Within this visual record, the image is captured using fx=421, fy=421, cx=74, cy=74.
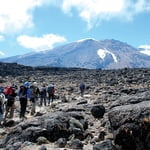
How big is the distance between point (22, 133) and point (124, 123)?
5.12 m

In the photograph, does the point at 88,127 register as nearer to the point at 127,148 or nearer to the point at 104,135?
the point at 104,135

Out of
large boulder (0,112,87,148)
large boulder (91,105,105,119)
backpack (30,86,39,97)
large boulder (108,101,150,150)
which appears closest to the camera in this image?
large boulder (108,101,150,150)

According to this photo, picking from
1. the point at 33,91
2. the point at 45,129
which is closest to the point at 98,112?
the point at 45,129

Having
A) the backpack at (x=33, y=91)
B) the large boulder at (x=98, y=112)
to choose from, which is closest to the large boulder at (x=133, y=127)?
the large boulder at (x=98, y=112)

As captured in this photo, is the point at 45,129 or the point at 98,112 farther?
the point at 98,112

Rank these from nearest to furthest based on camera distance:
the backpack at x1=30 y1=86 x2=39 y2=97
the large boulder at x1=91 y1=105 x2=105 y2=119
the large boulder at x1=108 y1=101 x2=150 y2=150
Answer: the large boulder at x1=108 y1=101 x2=150 y2=150
the large boulder at x1=91 y1=105 x2=105 y2=119
the backpack at x1=30 y1=86 x2=39 y2=97

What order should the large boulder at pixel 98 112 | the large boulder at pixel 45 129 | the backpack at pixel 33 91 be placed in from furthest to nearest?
the backpack at pixel 33 91 → the large boulder at pixel 98 112 → the large boulder at pixel 45 129

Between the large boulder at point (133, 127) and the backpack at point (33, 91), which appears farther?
the backpack at point (33, 91)

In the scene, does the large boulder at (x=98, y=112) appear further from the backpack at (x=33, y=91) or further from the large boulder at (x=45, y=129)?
the backpack at (x=33, y=91)

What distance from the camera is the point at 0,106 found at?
2491cm

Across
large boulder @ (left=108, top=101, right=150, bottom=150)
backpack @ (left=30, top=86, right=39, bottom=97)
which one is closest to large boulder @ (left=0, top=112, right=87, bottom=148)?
large boulder @ (left=108, top=101, right=150, bottom=150)

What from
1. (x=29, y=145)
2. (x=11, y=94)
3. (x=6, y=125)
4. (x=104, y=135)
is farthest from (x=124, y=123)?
(x=11, y=94)

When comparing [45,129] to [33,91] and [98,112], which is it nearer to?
[98,112]

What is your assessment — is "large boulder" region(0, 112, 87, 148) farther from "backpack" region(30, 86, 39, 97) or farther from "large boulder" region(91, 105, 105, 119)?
"backpack" region(30, 86, 39, 97)
